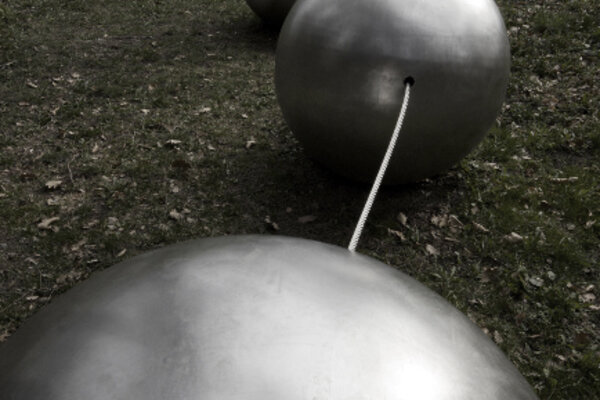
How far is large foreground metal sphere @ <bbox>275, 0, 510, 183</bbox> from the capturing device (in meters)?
3.20

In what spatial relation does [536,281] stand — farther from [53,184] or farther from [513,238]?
[53,184]

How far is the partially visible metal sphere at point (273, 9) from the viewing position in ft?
22.7

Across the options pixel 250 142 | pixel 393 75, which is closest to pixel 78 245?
pixel 250 142

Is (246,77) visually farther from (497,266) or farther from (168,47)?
(497,266)

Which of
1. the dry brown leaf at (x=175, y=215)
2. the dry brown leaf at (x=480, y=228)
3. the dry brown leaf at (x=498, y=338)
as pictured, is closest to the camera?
the dry brown leaf at (x=498, y=338)

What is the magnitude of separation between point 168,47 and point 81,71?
1.25m

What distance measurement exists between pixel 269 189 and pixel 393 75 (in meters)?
1.53

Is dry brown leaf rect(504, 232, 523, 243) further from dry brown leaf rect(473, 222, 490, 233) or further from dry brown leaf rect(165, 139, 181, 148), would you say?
dry brown leaf rect(165, 139, 181, 148)

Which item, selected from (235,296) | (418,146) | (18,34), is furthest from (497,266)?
(18,34)

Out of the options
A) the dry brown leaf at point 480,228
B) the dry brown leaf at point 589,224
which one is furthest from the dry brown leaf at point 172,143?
the dry brown leaf at point 589,224

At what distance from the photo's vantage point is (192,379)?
3.85ft

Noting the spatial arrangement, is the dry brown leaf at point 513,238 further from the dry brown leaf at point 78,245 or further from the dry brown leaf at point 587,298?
the dry brown leaf at point 78,245

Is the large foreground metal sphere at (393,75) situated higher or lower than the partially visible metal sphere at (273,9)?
higher

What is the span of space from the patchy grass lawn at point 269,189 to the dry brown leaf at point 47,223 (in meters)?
0.01
